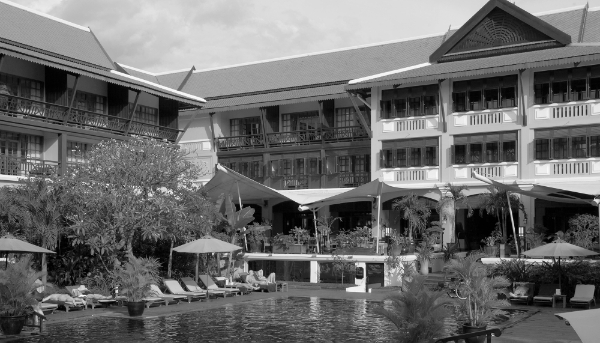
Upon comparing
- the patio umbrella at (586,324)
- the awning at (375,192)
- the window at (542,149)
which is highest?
the window at (542,149)

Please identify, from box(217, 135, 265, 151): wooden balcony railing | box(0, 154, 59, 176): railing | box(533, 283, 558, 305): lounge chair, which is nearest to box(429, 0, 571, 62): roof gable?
box(217, 135, 265, 151): wooden balcony railing

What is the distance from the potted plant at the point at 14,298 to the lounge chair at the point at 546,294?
13410 millimetres

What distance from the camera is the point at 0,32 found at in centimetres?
2847

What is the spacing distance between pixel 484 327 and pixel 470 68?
1841 cm

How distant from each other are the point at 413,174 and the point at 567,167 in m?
6.73

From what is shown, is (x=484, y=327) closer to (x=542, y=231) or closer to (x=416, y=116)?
(x=542, y=231)

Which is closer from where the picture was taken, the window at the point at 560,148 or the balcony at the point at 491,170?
the window at the point at 560,148

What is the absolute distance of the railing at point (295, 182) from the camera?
37500mm

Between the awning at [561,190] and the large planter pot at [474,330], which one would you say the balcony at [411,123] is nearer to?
the awning at [561,190]

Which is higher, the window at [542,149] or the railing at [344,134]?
the railing at [344,134]

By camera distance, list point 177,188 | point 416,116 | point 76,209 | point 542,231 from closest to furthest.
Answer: point 76,209 → point 177,188 → point 542,231 → point 416,116

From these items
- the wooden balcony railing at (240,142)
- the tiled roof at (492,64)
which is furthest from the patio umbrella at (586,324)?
the wooden balcony railing at (240,142)

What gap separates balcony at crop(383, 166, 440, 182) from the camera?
106ft

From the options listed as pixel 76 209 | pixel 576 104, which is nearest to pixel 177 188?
pixel 76 209
